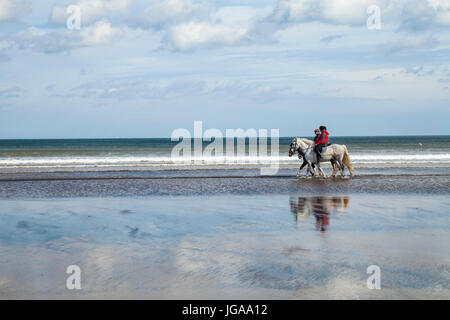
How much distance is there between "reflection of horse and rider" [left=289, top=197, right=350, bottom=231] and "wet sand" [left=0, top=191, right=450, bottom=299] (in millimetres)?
26

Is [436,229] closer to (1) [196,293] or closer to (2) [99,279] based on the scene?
(1) [196,293]

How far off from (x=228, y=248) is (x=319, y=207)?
4.68 m

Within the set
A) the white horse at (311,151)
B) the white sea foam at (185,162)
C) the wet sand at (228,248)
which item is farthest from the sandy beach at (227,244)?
the white sea foam at (185,162)

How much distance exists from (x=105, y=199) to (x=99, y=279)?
7784mm

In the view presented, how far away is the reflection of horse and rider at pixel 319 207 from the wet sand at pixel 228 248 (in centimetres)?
3

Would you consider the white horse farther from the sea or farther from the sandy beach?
the sandy beach

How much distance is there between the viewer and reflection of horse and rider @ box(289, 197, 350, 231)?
9180 mm

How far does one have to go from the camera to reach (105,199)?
13000mm

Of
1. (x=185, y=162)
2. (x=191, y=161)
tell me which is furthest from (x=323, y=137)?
(x=191, y=161)

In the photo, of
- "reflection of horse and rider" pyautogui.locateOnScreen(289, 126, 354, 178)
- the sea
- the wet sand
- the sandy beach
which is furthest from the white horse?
the wet sand

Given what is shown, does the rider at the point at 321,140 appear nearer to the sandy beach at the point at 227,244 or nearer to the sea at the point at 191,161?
the sandy beach at the point at 227,244

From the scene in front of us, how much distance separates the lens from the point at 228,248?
22.7 feet

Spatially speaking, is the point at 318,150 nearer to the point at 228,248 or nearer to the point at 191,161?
the point at 228,248
